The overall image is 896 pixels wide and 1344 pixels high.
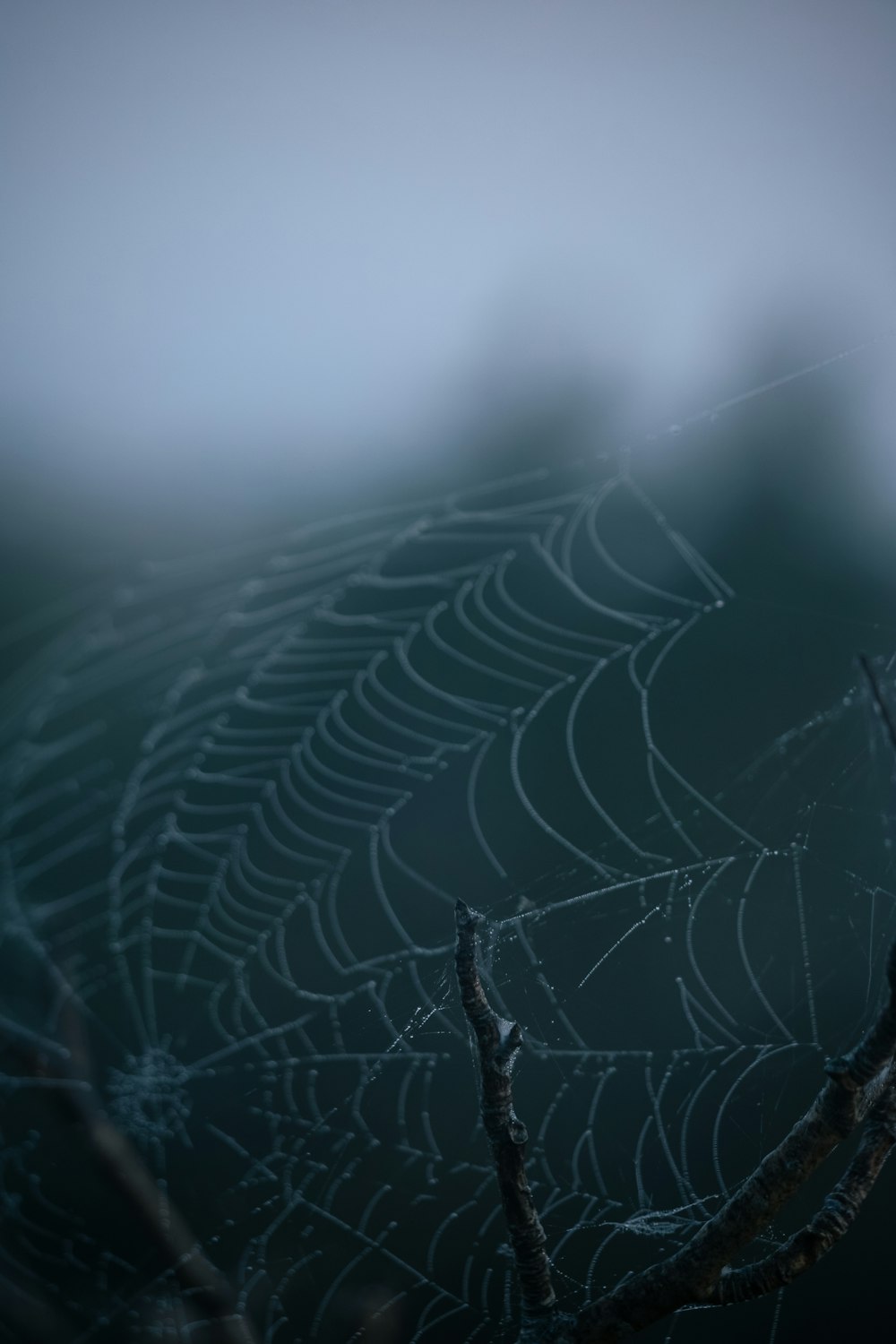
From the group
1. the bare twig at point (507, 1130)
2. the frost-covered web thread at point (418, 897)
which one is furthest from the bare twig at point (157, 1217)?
the bare twig at point (507, 1130)

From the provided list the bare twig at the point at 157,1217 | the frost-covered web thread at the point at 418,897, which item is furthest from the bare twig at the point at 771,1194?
the bare twig at the point at 157,1217

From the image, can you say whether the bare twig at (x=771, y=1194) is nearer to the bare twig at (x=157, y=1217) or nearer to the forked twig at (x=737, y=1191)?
the forked twig at (x=737, y=1191)

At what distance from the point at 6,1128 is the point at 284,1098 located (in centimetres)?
22

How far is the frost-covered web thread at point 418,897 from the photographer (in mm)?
695

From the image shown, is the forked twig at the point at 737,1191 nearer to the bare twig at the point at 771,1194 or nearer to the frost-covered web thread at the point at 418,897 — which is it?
the bare twig at the point at 771,1194

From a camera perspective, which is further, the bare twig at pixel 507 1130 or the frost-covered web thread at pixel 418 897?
the frost-covered web thread at pixel 418 897

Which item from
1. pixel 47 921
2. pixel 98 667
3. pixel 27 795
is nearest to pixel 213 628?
pixel 98 667

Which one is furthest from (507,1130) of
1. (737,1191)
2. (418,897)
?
(418,897)

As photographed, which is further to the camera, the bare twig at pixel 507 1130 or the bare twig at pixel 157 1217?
the bare twig at pixel 157 1217

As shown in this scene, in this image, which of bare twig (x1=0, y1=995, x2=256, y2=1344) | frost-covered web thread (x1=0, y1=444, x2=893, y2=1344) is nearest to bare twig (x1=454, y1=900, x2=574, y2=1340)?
frost-covered web thread (x1=0, y1=444, x2=893, y2=1344)

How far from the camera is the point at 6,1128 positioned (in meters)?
0.74

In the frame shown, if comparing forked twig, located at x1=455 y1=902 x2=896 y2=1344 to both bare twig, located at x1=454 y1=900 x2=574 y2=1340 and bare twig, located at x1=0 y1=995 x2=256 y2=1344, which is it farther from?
bare twig, located at x1=0 y1=995 x2=256 y2=1344

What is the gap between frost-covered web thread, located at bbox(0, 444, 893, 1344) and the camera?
695mm

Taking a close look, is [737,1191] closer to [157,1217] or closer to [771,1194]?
[771,1194]
